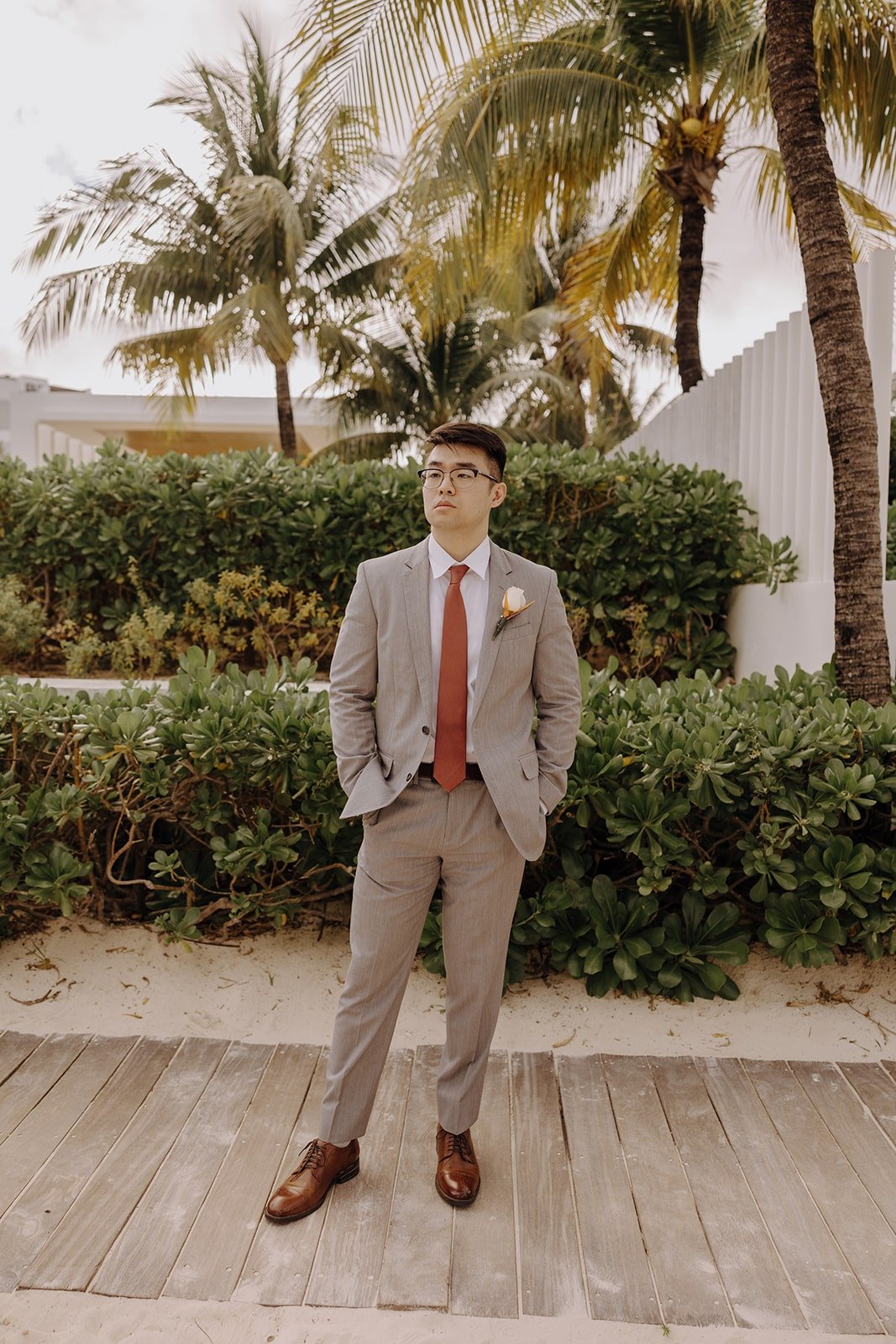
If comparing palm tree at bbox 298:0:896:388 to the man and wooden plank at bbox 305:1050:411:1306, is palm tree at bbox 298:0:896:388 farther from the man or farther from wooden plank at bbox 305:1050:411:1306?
wooden plank at bbox 305:1050:411:1306

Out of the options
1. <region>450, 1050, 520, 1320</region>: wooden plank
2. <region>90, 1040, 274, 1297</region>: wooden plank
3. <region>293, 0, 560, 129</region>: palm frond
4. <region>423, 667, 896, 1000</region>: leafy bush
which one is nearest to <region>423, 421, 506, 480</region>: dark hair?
<region>423, 667, 896, 1000</region>: leafy bush

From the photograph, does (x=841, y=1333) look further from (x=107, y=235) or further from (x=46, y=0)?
(x=107, y=235)

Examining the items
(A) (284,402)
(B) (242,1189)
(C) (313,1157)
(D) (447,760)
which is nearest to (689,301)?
(A) (284,402)

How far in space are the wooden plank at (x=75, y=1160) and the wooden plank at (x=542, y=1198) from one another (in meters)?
1.25

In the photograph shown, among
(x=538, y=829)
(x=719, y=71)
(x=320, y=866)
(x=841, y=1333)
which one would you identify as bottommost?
(x=841, y=1333)

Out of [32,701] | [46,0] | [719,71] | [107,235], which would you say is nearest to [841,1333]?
[32,701]

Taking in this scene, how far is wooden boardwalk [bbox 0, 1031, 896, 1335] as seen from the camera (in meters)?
2.31

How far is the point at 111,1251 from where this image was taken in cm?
241

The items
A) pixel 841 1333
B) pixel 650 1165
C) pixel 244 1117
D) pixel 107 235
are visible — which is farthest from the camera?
pixel 107 235

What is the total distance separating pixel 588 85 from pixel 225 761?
679 centimetres

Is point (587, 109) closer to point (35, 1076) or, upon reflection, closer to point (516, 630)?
point (516, 630)

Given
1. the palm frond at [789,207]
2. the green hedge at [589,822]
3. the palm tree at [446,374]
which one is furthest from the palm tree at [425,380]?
the green hedge at [589,822]

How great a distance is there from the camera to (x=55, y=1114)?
3000mm

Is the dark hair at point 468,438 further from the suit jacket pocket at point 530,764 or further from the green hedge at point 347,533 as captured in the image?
the green hedge at point 347,533
